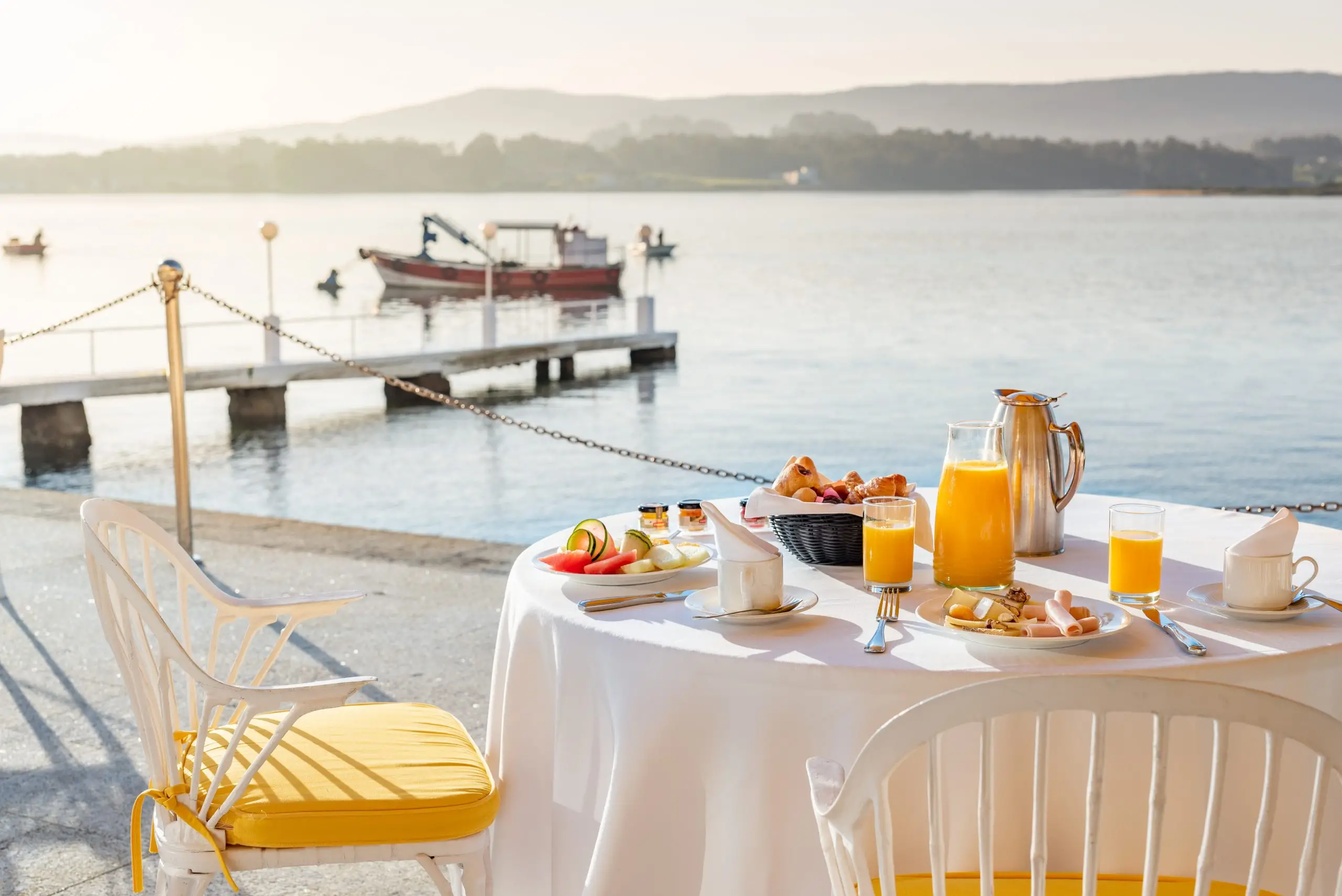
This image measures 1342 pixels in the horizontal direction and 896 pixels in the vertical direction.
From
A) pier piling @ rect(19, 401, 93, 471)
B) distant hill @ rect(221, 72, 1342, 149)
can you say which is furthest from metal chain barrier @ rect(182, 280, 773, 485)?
distant hill @ rect(221, 72, 1342, 149)

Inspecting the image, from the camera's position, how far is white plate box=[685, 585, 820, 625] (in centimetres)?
175

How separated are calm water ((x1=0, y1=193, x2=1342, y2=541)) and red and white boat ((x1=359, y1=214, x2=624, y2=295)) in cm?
160

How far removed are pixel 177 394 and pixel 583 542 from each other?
11.3 ft

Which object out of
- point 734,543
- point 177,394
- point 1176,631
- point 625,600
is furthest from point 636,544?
point 177,394

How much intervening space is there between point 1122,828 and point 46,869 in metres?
1.97

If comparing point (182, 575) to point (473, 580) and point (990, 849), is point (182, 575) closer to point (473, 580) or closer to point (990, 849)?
point (990, 849)

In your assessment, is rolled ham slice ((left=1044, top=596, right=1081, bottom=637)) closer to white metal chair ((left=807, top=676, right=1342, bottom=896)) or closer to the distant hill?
white metal chair ((left=807, top=676, right=1342, bottom=896))

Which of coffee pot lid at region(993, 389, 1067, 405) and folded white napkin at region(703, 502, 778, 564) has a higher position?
coffee pot lid at region(993, 389, 1067, 405)

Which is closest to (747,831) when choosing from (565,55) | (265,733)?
(265,733)

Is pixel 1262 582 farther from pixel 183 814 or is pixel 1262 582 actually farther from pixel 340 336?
pixel 340 336

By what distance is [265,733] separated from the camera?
2.02 meters

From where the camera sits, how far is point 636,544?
2066 mm

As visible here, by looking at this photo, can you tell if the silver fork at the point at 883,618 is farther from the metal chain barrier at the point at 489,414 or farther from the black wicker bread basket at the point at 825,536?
the metal chain barrier at the point at 489,414

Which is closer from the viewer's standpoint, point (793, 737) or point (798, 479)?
point (793, 737)
